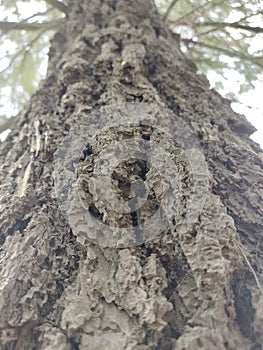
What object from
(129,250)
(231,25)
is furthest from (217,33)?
(129,250)

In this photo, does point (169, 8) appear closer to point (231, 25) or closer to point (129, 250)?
point (231, 25)

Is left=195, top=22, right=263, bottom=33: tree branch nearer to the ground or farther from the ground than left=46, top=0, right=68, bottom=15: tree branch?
nearer to the ground

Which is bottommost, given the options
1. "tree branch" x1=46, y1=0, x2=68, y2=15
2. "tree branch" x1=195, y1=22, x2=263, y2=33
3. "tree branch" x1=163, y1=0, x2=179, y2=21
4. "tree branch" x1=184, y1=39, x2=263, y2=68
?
"tree branch" x1=184, y1=39, x2=263, y2=68

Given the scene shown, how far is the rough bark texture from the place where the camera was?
929mm

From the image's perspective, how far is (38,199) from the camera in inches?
51.7

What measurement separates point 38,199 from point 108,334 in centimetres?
54

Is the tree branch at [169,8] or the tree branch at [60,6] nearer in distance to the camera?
the tree branch at [60,6]

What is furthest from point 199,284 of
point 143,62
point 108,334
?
point 143,62

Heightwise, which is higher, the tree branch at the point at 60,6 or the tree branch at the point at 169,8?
the tree branch at the point at 60,6

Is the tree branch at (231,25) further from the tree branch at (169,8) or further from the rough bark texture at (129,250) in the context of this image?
the rough bark texture at (129,250)

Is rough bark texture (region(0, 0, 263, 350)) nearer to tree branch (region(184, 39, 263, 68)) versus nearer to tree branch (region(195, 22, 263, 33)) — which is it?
tree branch (region(184, 39, 263, 68))

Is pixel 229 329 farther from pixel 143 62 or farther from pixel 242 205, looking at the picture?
pixel 143 62

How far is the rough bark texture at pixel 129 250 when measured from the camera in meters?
0.93

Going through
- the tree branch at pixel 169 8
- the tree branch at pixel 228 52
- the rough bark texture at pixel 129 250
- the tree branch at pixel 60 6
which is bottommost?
the tree branch at pixel 228 52
